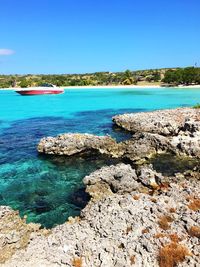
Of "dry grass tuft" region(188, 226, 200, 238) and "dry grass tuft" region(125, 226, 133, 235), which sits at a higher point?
"dry grass tuft" region(188, 226, 200, 238)

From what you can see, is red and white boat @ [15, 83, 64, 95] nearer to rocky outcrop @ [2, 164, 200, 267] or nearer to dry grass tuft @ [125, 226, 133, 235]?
rocky outcrop @ [2, 164, 200, 267]

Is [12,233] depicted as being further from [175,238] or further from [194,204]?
[194,204]

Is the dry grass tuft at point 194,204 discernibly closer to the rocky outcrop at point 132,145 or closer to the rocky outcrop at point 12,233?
the rocky outcrop at point 12,233

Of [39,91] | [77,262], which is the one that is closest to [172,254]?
[77,262]

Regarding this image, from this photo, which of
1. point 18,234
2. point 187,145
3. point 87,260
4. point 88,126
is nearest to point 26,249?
point 18,234

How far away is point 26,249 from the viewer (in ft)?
39.7

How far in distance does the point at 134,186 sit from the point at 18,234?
729 centimetres

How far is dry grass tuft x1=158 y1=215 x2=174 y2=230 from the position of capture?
42.8 feet

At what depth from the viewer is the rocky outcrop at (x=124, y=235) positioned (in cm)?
1152

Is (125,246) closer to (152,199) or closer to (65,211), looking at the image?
(152,199)

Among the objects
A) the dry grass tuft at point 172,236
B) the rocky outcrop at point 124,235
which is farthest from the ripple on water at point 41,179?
the dry grass tuft at point 172,236

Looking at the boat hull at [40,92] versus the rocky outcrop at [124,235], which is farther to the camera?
the boat hull at [40,92]

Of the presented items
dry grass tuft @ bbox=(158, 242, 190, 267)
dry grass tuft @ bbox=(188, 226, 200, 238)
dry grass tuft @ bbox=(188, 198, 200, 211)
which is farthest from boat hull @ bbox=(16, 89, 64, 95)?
dry grass tuft @ bbox=(158, 242, 190, 267)

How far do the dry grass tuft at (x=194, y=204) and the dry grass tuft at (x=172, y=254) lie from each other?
3.00 m
